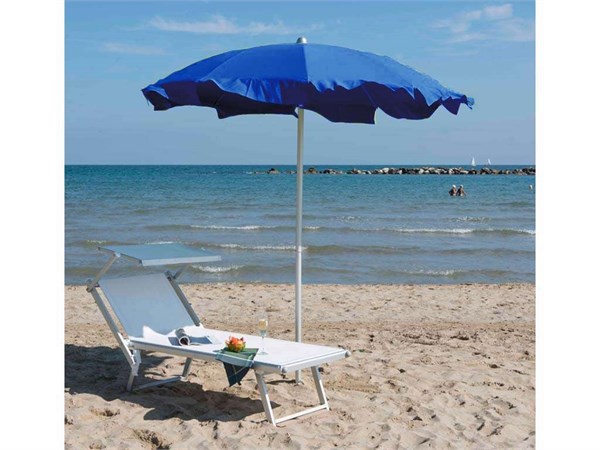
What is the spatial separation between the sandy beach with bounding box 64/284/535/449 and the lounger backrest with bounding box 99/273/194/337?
426 mm

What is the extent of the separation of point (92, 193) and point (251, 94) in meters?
31.9

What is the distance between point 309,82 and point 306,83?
19 mm

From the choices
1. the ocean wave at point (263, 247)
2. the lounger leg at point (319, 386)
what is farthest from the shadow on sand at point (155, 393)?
the ocean wave at point (263, 247)

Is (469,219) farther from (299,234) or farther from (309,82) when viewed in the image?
(309,82)

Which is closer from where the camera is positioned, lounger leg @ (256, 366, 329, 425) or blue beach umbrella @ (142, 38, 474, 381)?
blue beach umbrella @ (142, 38, 474, 381)

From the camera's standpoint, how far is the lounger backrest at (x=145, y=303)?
5.39 meters

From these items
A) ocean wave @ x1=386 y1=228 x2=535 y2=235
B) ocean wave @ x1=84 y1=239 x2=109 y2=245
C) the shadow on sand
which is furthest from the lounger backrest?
ocean wave @ x1=386 y1=228 x2=535 y2=235

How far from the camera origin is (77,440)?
444 centimetres

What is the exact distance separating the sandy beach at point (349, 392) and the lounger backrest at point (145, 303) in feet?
1.40

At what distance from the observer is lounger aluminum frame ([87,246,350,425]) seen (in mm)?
4754

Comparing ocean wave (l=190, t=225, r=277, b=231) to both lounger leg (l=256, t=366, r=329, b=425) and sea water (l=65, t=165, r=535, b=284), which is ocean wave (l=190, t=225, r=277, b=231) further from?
lounger leg (l=256, t=366, r=329, b=425)

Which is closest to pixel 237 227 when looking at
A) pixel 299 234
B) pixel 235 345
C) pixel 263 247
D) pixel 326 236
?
pixel 326 236
